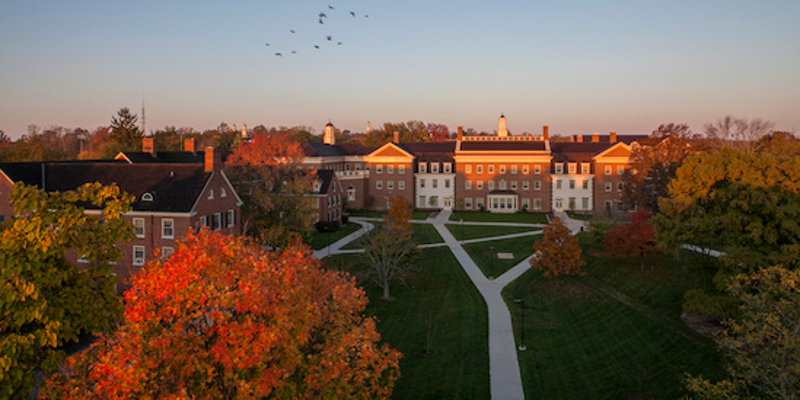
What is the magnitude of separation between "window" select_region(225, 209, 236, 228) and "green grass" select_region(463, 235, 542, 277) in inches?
724

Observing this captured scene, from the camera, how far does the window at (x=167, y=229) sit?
117ft

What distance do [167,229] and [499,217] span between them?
132ft

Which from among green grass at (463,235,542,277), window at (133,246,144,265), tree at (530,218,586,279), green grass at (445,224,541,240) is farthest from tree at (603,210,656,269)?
window at (133,246,144,265)

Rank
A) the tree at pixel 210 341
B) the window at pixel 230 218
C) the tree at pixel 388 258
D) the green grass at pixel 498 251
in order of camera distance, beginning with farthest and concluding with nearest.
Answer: the green grass at pixel 498 251
the window at pixel 230 218
the tree at pixel 388 258
the tree at pixel 210 341

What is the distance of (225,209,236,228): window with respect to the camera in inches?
1561

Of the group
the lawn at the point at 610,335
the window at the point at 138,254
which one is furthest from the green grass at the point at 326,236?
the lawn at the point at 610,335

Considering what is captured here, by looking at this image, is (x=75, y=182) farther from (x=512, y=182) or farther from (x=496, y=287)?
(x=512, y=182)

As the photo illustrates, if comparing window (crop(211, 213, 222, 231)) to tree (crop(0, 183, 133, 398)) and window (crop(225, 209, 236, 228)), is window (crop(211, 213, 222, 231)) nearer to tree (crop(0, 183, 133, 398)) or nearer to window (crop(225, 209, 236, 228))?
window (crop(225, 209, 236, 228))

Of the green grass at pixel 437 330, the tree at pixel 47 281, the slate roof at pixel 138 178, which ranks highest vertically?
the slate roof at pixel 138 178

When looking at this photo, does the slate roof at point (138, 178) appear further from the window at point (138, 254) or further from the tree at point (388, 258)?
the tree at point (388, 258)

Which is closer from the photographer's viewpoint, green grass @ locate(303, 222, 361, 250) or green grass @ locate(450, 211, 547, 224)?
green grass @ locate(303, 222, 361, 250)

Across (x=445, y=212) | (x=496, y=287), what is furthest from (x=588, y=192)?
(x=496, y=287)

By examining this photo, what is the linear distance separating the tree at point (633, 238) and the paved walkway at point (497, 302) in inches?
247

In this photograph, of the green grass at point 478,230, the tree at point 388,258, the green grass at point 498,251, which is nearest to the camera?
the tree at point 388,258
